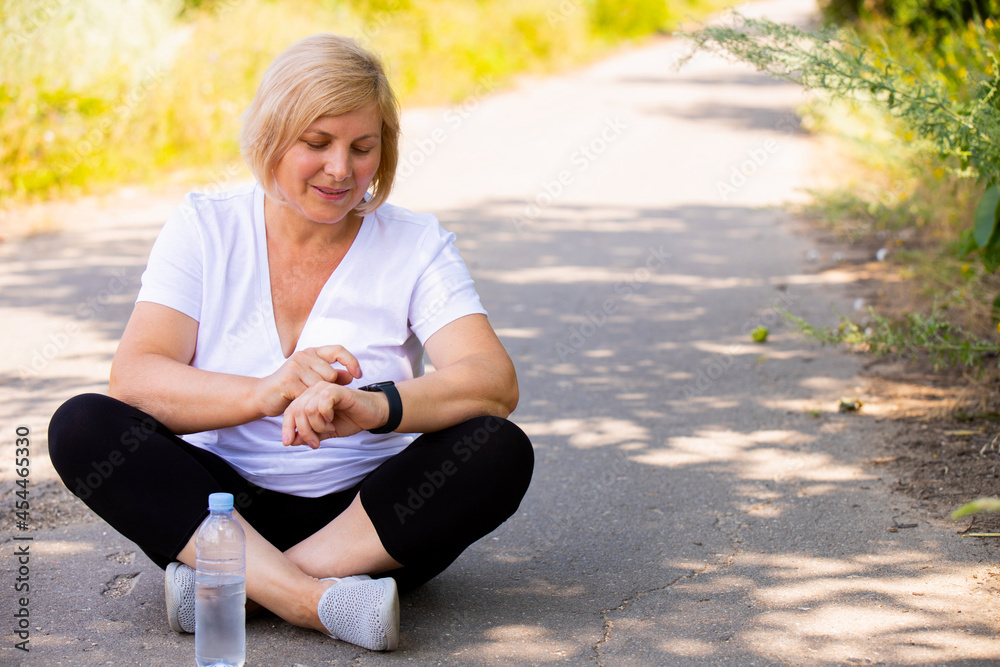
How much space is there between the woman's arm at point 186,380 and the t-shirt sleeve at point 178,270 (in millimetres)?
27

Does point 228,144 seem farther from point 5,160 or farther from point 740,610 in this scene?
point 740,610

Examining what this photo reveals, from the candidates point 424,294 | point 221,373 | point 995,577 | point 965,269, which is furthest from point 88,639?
point 965,269

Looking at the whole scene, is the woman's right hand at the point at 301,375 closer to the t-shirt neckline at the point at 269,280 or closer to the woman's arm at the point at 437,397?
the woman's arm at the point at 437,397

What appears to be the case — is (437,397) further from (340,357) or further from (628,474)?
(628,474)

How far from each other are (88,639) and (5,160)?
6392mm

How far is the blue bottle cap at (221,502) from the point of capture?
2254 millimetres

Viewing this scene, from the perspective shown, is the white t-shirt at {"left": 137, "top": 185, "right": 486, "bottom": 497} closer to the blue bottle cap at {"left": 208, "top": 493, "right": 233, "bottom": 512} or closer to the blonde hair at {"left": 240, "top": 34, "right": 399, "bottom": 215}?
the blonde hair at {"left": 240, "top": 34, "right": 399, "bottom": 215}

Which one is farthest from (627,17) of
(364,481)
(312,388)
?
(312,388)

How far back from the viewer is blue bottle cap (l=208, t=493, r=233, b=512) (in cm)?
225

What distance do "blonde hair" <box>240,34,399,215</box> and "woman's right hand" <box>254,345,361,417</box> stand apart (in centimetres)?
50

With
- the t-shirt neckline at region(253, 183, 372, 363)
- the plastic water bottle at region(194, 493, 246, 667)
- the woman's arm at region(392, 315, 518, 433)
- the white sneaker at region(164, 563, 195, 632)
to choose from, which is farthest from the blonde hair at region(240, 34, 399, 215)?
the white sneaker at region(164, 563, 195, 632)

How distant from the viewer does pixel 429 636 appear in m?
2.48

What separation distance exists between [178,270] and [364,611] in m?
0.99

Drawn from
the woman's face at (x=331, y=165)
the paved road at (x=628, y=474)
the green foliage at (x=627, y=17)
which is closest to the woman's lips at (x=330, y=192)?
the woman's face at (x=331, y=165)
